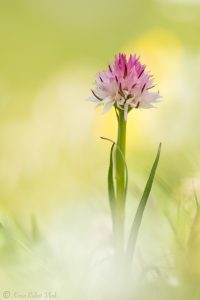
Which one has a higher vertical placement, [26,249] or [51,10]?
[51,10]

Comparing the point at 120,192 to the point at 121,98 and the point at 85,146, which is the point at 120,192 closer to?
the point at 121,98

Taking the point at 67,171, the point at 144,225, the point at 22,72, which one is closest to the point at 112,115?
the point at 67,171

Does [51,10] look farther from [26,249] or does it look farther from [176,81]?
[26,249]

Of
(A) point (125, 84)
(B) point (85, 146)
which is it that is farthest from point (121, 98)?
(B) point (85, 146)

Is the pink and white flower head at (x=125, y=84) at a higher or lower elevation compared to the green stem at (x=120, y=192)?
higher
